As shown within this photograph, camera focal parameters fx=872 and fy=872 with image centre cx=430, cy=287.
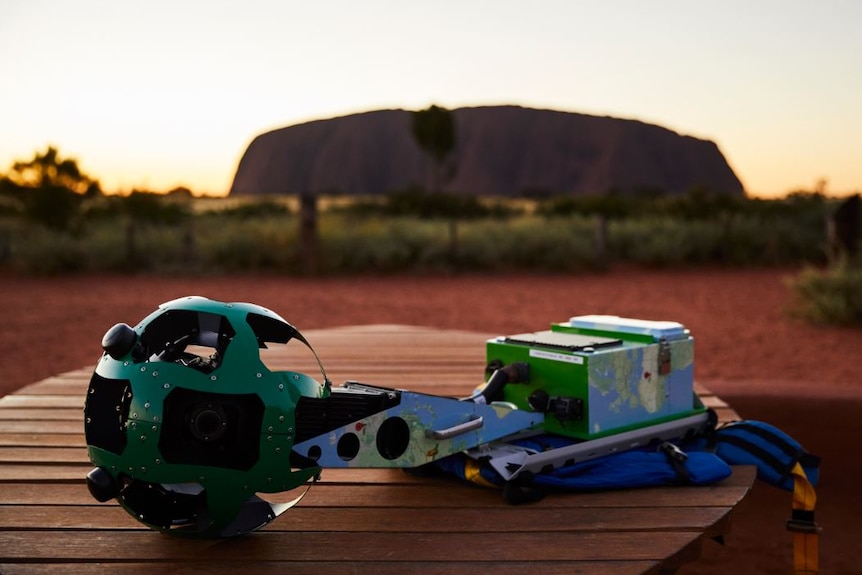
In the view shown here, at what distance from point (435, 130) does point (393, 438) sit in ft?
160

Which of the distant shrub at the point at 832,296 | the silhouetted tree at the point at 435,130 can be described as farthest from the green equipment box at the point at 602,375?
the silhouetted tree at the point at 435,130

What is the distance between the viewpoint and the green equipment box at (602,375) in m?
2.44

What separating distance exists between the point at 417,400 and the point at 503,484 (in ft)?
1.15

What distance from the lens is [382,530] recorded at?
2.07 metres

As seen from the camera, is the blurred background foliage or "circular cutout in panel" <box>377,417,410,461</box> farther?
the blurred background foliage

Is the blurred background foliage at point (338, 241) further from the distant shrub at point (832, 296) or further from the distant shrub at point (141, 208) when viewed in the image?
the distant shrub at point (832, 296)

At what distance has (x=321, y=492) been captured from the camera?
2.39 meters

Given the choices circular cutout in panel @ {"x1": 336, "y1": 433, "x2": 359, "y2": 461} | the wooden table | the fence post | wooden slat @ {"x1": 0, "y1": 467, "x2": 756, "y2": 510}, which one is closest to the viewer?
the wooden table

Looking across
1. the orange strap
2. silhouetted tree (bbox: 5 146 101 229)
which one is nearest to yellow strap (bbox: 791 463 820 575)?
the orange strap

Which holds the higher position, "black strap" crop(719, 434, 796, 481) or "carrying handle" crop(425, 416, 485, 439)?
"carrying handle" crop(425, 416, 485, 439)

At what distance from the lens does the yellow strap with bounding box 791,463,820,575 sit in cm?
255

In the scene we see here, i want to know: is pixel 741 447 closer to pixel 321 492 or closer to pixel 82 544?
pixel 321 492

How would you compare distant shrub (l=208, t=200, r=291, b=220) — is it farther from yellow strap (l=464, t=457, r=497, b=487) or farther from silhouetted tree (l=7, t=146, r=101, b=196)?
yellow strap (l=464, t=457, r=497, b=487)

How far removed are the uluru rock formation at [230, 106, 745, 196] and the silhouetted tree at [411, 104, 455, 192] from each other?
34.7m
